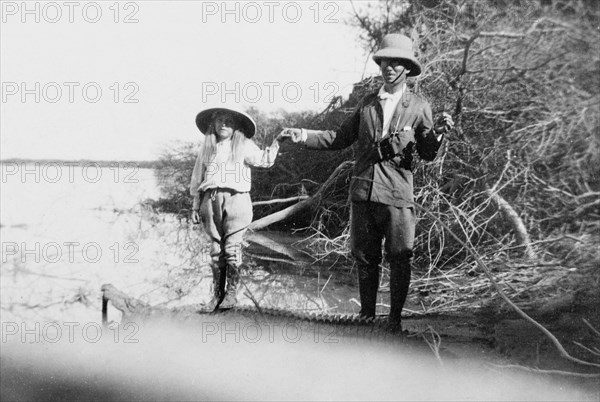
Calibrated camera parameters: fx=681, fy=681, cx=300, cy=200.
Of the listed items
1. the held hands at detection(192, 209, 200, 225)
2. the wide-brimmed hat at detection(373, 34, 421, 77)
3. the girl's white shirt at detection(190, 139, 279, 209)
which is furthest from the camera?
the held hands at detection(192, 209, 200, 225)

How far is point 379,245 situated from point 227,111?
1.07 metres

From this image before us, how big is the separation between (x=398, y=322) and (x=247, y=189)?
3.47 feet

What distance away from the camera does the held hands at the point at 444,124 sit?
2.95 m

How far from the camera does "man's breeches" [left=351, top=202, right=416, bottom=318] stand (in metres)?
3.18

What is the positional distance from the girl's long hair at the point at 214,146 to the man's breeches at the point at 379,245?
69 cm

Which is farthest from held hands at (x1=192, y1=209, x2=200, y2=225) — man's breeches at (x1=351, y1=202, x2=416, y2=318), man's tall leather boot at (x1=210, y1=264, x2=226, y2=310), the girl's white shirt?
man's breeches at (x1=351, y1=202, x2=416, y2=318)

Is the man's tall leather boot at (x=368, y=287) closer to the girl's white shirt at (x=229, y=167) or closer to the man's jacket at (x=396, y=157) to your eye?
the man's jacket at (x=396, y=157)

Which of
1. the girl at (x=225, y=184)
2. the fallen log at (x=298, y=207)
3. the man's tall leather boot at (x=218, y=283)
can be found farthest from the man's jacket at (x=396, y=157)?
the man's tall leather boot at (x=218, y=283)

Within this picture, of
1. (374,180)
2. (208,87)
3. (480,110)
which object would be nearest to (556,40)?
(480,110)

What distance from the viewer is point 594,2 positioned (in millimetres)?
2961

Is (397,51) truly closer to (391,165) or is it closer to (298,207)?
(391,165)

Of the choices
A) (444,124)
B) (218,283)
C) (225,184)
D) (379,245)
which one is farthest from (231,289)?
(444,124)

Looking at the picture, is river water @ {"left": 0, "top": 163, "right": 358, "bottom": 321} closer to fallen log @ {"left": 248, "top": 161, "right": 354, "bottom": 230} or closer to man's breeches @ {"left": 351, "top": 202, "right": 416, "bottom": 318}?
fallen log @ {"left": 248, "top": 161, "right": 354, "bottom": 230}

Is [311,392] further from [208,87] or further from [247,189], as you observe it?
[208,87]
